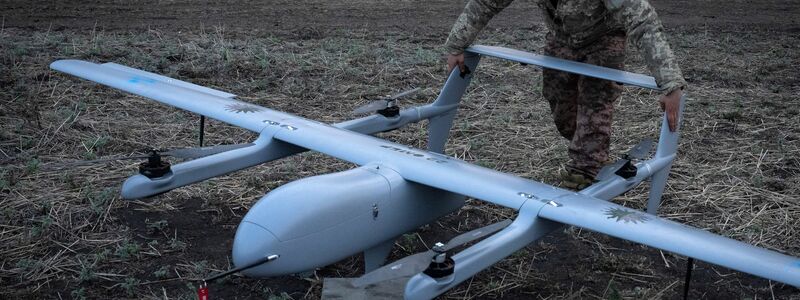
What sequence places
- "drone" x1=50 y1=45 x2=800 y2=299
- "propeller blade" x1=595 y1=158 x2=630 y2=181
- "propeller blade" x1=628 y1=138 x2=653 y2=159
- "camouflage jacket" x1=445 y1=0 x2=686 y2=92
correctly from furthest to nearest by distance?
"propeller blade" x1=628 y1=138 x2=653 y2=159 → "propeller blade" x1=595 y1=158 x2=630 y2=181 → "camouflage jacket" x1=445 y1=0 x2=686 y2=92 → "drone" x1=50 y1=45 x2=800 y2=299

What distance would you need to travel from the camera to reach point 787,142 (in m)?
8.26

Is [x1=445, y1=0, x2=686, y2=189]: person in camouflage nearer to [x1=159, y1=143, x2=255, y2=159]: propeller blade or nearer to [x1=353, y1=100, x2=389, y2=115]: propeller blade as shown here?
[x1=353, y1=100, x2=389, y2=115]: propeller blade

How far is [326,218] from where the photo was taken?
4.50m

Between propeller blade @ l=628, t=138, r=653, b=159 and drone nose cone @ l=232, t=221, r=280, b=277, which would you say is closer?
drone nose cone @ l=232, t=221, r=280, b=277

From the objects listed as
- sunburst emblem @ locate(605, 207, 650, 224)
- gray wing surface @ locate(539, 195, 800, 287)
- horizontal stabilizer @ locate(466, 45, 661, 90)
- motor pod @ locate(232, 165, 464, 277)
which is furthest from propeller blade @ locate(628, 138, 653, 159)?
motor pod @ locate(232, 165, 464, 277)

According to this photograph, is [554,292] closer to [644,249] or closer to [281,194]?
[644,249]

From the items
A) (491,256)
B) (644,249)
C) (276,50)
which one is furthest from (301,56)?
(491,256)

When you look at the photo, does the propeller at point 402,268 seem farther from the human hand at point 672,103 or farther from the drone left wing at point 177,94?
the drone left wing at point 177,94

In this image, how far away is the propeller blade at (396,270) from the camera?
4.28m

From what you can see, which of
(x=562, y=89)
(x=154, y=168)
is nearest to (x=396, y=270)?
(x=154, y=168)

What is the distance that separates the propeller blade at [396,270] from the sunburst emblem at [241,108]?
87.6 inches

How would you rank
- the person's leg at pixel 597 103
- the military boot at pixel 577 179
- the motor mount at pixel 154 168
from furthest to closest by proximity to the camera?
the military boot at pixel 577 179
the person's leg at pixel 597 103
the motor mount at pixel 154 168

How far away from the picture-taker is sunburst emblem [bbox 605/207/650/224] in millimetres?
Answer: 4273

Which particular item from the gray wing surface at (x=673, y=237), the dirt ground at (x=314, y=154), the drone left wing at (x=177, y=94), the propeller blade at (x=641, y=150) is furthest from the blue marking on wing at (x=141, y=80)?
the propeller blade at (x=641, y=150)
